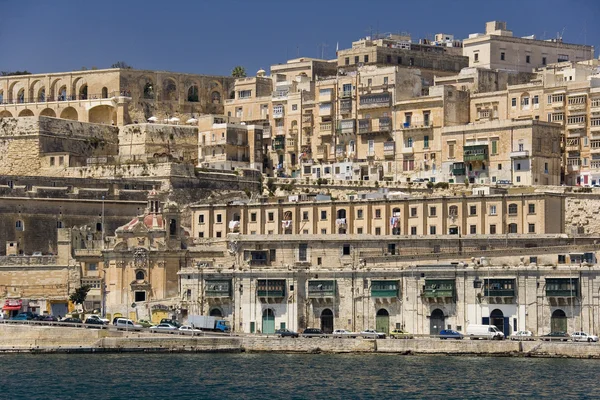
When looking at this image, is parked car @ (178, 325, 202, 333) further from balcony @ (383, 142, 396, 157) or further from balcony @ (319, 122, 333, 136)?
Result: balcony @ (319, 122, 333, 136)

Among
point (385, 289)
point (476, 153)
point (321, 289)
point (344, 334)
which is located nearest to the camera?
point (344, 334)

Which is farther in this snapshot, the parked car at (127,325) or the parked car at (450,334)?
the parked car at (127,325)

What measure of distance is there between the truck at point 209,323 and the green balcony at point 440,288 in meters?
11.1

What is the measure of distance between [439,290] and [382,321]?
3.80 metres

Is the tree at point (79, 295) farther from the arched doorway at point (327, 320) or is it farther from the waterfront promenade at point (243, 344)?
the arched doorway at point (327, 320)

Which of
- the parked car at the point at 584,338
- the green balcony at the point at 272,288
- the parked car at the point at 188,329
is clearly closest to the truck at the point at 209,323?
the parked car at the point at 188,329

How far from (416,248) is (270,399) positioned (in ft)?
84.1

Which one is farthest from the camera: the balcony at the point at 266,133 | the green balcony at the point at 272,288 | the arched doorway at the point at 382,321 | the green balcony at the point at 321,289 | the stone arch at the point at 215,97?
the stone arch at the point at 215,97

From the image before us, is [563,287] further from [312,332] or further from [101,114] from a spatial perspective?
[101,114]

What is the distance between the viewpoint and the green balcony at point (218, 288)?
8838 centimetres

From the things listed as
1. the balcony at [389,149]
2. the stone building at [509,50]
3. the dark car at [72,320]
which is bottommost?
the dark car at [72,320]

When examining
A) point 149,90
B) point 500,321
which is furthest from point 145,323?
point 149,90

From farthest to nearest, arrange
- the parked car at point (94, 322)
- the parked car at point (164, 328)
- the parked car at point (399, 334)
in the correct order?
the parked car at point (94, 322) < the parked car at point (164, 328) < the parked car at point (399, 334)

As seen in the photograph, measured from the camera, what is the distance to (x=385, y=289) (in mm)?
84875
